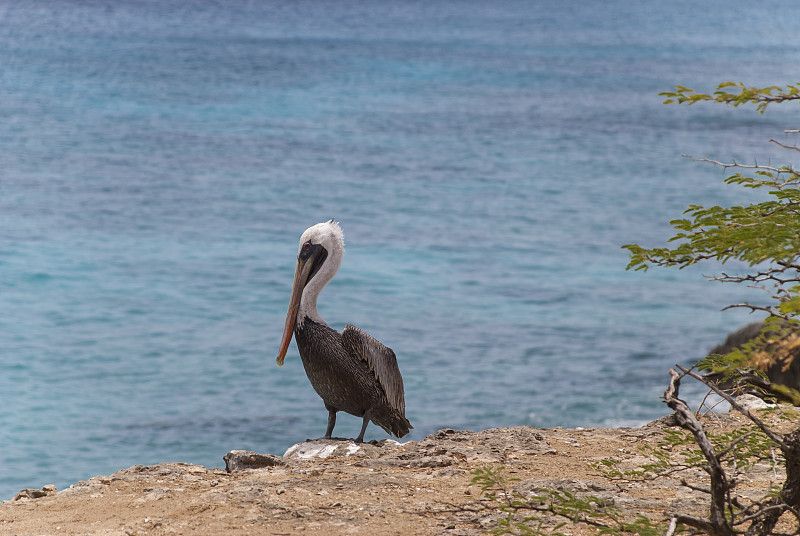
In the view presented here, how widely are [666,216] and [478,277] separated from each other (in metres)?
6.91

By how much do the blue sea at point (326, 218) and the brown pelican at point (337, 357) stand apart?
490 cm

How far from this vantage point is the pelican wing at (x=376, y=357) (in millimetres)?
5441

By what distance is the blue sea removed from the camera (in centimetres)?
1199

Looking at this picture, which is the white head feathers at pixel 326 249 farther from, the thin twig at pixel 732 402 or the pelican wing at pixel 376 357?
the thin twig at pixel 732 402

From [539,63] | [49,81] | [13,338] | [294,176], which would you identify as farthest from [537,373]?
[539,63]

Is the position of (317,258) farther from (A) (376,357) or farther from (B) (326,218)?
(B) (326,218)

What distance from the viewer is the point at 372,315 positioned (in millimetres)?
14984

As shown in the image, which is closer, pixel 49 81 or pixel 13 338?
pixel 13 338

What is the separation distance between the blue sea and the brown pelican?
16.1 feet

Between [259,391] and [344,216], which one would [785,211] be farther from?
[344,216]

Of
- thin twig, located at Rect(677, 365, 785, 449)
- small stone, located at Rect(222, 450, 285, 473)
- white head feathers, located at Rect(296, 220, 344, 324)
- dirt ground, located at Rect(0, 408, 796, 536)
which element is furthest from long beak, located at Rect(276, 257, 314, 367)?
thin twig, located at Rect(677, 365, 785, 449)

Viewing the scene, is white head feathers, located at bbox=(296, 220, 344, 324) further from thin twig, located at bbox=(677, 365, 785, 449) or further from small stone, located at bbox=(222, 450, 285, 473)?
thin twig, located at bbox=(677, 365, 785, 449)

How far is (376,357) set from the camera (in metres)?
5.51

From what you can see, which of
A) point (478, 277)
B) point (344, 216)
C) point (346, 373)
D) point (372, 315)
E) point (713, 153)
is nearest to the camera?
point (346, 373)
